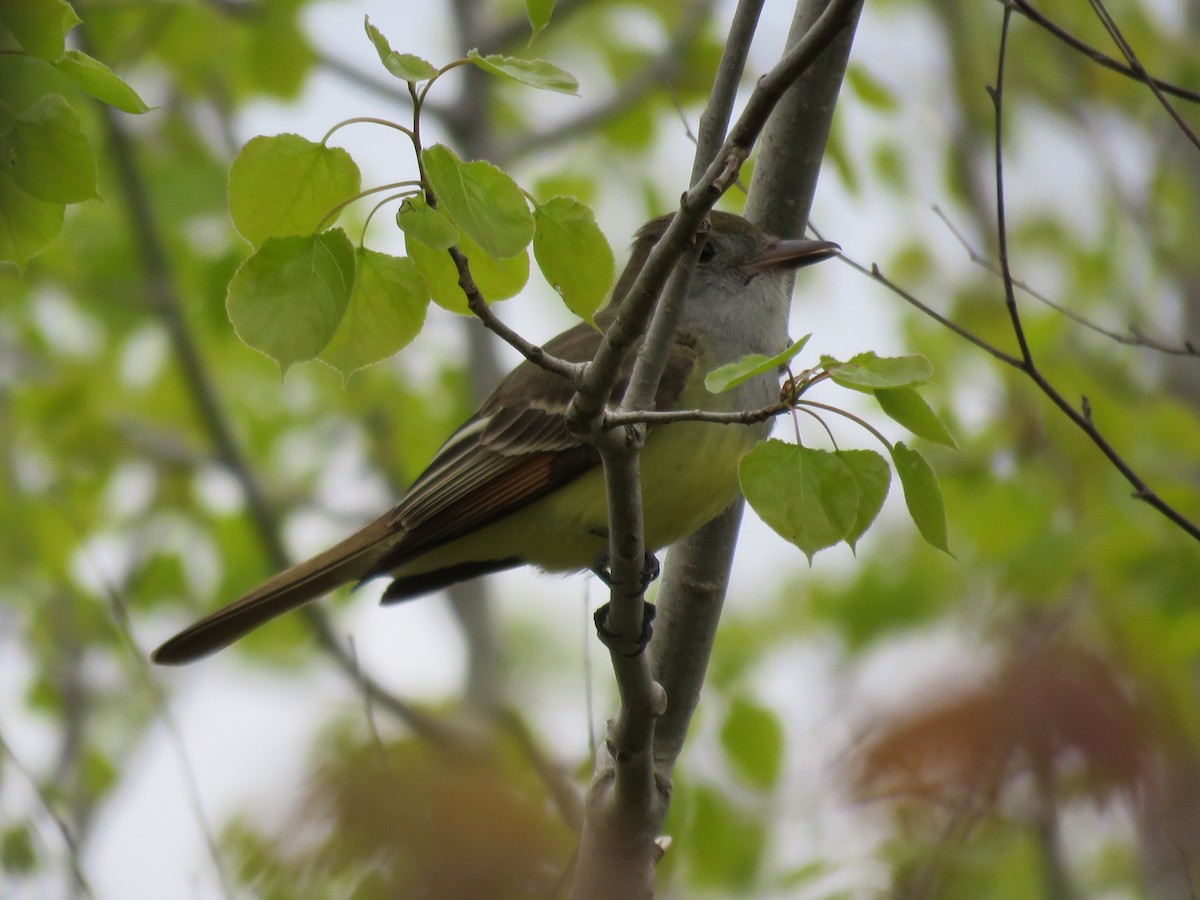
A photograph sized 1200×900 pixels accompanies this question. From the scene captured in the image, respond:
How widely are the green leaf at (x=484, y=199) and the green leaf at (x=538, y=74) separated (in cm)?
18

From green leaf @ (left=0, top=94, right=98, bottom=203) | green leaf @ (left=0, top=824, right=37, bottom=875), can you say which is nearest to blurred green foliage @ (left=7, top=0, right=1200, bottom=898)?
green leaf @ (left=0, top=824, right=37, bottom=875)

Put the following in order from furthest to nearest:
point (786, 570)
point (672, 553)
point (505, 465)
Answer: point (786, 570) < point (505, 465) < point (672, 553)

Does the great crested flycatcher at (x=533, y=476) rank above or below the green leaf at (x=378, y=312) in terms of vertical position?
above

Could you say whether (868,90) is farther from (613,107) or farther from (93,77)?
(93,77)

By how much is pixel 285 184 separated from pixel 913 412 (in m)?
1.37

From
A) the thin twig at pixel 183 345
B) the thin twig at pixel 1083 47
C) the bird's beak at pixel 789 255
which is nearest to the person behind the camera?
the thin twig at pixel 1083 47

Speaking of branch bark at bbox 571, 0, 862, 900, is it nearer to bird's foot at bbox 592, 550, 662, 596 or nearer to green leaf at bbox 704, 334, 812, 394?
bird's foot at bbox 592, 550, 662, 596

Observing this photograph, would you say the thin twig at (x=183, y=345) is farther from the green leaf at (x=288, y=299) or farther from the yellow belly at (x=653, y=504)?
the green leaf at (x=288, y=299)

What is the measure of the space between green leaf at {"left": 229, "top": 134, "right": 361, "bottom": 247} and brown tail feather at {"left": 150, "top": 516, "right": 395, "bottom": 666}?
256 cm

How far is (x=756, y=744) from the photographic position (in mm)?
6195

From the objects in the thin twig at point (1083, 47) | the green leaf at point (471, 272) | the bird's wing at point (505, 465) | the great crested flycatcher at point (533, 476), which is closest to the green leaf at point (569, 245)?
the green leaf at point (471, 272)

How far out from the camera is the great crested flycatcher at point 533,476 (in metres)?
5.24

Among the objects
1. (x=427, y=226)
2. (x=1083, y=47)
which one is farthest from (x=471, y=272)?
(x=1083, y=47)

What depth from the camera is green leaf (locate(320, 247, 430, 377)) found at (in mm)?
3131
